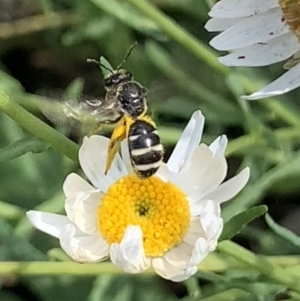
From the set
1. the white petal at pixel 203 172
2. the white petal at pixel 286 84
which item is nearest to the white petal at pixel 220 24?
the white petal at pixel 286 84

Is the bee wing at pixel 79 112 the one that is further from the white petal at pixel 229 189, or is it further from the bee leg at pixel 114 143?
the white petal at pixel 229 189

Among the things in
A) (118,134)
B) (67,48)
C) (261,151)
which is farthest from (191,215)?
(67,48)

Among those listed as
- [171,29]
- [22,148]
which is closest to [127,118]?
[22,148]

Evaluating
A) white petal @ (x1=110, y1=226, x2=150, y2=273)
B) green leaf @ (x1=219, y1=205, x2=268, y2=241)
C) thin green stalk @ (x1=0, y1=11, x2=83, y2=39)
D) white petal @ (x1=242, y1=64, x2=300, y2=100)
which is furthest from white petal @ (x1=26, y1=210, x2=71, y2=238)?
thin green stalk @ (x1=0, y1=11, x2=83, y2=39)

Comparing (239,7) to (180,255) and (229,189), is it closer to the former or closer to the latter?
(229,189)

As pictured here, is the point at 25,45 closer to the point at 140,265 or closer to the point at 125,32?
the point at 125,32

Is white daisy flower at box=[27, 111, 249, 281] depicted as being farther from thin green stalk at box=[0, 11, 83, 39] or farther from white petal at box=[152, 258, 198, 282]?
thin green stalk at box=[0, 11, 83, 39]
